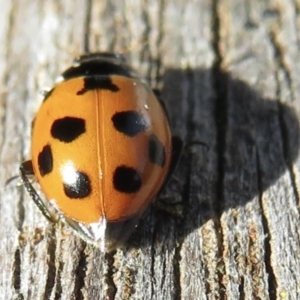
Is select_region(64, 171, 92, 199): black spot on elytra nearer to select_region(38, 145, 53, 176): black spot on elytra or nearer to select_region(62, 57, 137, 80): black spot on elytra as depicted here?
select_region(38, 145, 53, 176): black spot on elytra

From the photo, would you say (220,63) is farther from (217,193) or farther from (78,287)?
(78,287)

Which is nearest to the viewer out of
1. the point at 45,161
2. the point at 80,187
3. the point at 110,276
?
the point at 110,276

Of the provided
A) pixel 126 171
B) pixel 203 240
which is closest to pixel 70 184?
pixel 126 171

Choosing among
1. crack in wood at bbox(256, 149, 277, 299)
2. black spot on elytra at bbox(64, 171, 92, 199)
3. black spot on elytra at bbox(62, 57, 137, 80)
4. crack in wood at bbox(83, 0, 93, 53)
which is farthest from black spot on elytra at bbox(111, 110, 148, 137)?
crack in wood at bbox(83, 0, 93, 53)

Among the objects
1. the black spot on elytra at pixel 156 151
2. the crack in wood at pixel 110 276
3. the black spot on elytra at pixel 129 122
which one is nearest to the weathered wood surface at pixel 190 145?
the crack in wood at pixel 110 276

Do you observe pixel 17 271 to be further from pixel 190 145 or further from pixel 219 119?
pixel 219 119

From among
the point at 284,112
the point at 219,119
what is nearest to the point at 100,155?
the point at 219,119
